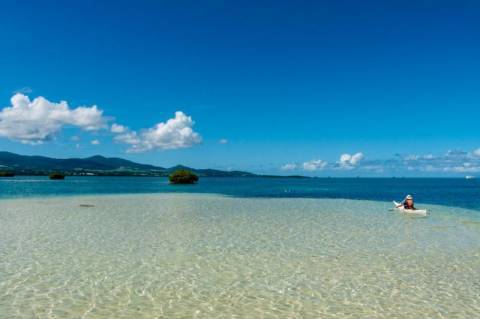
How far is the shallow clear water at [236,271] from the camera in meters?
12.2

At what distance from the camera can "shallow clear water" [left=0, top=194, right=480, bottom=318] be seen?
1216 centimetres

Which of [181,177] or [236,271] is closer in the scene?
Result: [236,271]

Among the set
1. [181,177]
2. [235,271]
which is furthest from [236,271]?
[181,177]

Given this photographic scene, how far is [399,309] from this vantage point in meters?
12.2

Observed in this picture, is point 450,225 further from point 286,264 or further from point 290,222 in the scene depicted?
point 286,264

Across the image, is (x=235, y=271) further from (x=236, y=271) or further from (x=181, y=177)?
(x=181, y=177)

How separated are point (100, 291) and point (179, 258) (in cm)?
558

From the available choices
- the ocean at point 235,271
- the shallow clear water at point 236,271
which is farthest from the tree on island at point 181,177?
the shallow clear water at point 236,271

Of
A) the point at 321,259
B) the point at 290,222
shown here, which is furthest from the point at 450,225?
the point at 321,259

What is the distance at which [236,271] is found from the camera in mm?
16609

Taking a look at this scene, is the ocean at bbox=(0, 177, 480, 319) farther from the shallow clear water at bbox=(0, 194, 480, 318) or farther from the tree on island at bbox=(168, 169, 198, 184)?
the tree on island at bbox=(168, 169, 198, 184)

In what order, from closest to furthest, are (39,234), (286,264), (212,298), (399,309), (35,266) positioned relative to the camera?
1. (399,309)
2. (212,298)
3. (35,266)
4. (286,264)
5. (39,234)

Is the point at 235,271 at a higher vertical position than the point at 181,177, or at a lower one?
lower

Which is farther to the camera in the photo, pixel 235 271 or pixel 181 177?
pixel 181 177
